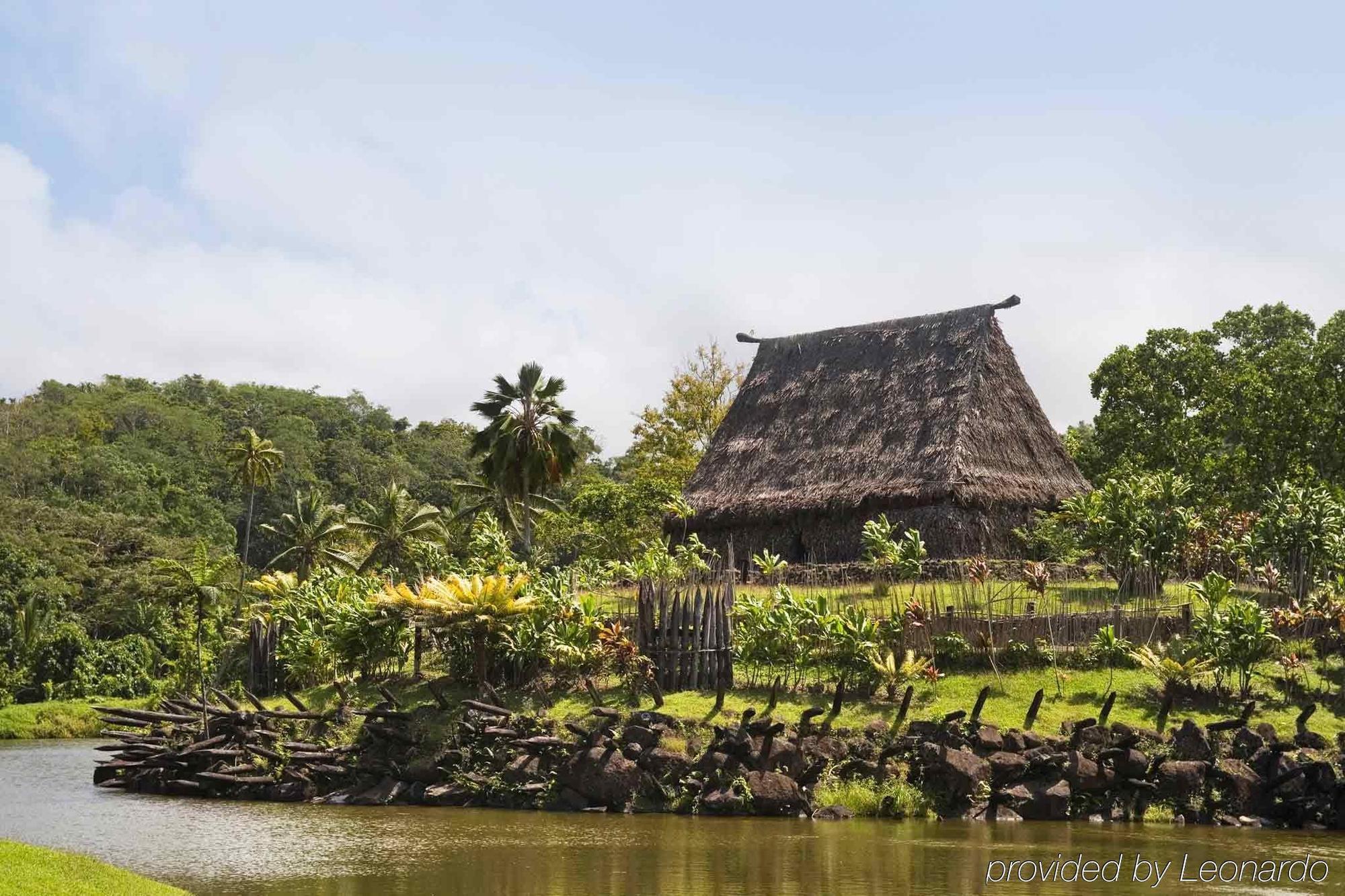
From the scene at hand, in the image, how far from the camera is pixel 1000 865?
12.0 m

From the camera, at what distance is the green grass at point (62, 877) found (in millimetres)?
8680

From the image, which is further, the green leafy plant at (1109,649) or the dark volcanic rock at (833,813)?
the green leafy plant at (1109,649)

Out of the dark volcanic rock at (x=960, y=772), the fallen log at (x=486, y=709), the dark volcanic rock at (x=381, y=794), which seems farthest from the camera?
the fallen log at (x=486, y=709)

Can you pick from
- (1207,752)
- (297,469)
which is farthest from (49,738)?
(297,469)

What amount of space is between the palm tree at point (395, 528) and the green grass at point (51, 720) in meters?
9.12

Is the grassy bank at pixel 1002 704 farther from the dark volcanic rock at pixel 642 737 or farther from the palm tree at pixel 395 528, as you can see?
the palm tree at pixel 395 528

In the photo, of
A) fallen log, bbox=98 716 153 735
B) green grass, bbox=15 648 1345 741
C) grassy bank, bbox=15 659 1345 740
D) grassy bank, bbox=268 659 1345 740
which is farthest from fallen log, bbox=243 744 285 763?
grassy bank, bbox=268 659 1345 740

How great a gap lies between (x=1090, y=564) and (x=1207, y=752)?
9832mm

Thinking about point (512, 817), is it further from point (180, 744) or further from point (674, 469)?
point (674, 469)

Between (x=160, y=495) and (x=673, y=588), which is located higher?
(x=160, y=495)

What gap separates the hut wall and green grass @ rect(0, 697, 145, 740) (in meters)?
14.6

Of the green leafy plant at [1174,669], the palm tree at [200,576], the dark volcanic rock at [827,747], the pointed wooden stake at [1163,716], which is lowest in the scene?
the dark volcanic rock at [827,747]

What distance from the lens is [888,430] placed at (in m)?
28.4

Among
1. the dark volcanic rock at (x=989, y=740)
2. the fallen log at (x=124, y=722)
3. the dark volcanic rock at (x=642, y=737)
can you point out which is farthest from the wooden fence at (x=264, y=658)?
the dark volcanic rock at (x=989, y=740)
